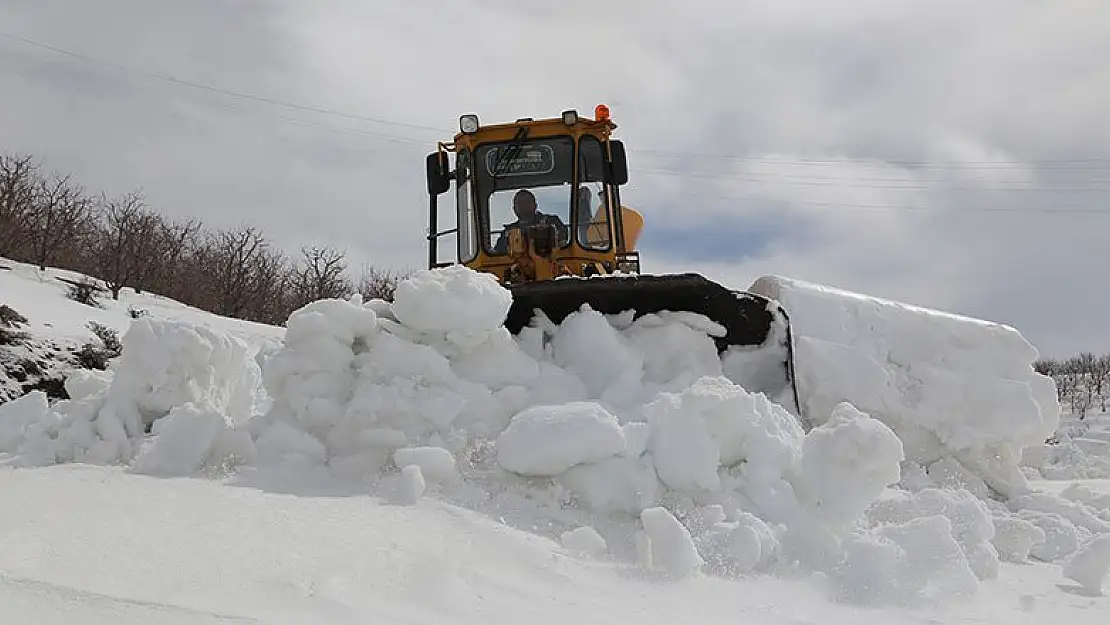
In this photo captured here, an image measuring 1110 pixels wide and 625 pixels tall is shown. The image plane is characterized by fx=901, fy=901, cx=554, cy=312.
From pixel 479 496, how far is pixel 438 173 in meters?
3.83

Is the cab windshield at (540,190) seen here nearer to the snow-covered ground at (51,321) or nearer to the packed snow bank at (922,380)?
the packed snow bank at (922,380)

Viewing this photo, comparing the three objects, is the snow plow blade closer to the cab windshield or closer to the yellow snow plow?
the yellow snow plow

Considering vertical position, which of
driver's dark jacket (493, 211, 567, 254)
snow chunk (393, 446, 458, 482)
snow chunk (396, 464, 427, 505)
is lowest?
snow chunk (396, 464, 427, 505)

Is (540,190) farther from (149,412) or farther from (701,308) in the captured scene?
(149,412)

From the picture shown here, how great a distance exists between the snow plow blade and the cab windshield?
1.77 m

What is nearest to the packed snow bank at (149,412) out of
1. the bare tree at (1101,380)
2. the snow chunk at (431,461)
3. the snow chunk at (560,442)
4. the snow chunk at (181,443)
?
the snow chunk at (181,443)

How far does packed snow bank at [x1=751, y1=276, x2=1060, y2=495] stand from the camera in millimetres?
5660

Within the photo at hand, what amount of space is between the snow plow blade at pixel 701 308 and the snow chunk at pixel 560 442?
1166mm

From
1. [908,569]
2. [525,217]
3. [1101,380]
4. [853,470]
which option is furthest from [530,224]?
[1101,380]

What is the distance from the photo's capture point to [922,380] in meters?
5.89

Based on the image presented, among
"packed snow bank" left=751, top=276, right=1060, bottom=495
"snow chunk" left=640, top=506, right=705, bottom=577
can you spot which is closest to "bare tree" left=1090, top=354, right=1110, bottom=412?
"packed snow bank" left=751, top=276, right=1060, bottom=495

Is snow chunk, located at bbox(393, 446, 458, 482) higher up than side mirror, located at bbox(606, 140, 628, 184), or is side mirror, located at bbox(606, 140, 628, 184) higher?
side mirror, located at bbox(606, 140, 628, 184)

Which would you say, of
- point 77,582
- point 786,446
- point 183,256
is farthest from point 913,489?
point 183,256

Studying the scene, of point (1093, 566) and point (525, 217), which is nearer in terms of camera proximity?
point (1093, 566)
